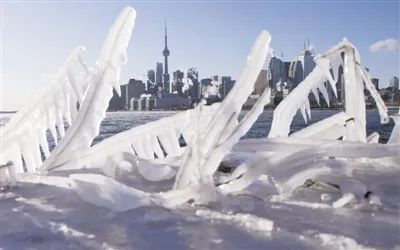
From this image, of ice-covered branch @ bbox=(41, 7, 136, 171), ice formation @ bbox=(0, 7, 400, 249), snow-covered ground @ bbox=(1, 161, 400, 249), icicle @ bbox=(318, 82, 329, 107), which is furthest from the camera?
icicle @ bbox=(318, 82, 329, 107)

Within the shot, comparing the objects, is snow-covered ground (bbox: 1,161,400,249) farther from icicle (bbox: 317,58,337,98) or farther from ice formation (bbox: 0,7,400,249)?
icicle (bbox: 317,58,337,98)

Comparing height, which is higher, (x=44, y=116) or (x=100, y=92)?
(x=100, y=92)

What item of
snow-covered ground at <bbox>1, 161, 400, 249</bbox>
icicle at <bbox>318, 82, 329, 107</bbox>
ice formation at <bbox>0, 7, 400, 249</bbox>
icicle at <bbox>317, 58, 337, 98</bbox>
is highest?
icicle at <bbox>317, 58, 337, 98</bbox>

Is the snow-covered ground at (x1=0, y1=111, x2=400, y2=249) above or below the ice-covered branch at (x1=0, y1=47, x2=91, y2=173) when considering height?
below

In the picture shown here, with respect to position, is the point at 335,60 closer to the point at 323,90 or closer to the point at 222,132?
the point at 323,90

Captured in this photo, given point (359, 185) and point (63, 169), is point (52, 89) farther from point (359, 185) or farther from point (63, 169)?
point (359, 185)

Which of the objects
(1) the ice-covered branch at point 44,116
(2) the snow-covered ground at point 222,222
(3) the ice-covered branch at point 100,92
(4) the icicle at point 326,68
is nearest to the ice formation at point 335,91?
(4) the icicle at point 326,68

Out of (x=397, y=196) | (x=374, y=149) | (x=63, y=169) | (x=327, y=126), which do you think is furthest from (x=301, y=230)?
(x=63, y=169)

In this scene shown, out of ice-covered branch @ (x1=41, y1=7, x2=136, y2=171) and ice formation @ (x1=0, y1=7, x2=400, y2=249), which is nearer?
ice formation @ (x1=0, y1=7, x2=400, y2=249)

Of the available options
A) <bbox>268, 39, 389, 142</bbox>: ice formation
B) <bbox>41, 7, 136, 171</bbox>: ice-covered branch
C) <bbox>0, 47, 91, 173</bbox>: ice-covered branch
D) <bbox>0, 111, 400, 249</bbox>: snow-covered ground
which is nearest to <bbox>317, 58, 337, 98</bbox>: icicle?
<bbox>268, 39, 389, 142</bbox>: ice formation

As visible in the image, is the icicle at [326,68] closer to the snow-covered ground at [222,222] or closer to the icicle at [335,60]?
the icicle at [335,60]

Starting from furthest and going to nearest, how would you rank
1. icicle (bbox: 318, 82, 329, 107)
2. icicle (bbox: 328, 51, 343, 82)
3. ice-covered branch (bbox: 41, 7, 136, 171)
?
icicle (bbox: 318, 82, 329, 107) → icicle (bbox: 328, 51, 343, 82) → ice-covered branch (bbox: 41, 7, 136, 171)

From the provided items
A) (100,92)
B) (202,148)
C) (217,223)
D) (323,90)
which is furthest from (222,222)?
(323,90)

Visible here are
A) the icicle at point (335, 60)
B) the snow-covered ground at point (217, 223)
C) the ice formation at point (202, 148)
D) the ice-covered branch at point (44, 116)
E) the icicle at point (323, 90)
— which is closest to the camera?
the snow-covered ground at point (217, 223)
